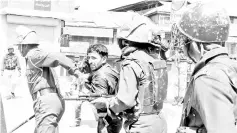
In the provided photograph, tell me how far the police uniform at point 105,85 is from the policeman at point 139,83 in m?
1.00

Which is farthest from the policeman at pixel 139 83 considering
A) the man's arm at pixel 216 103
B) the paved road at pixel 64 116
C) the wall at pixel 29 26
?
the wall at pixel 29 26

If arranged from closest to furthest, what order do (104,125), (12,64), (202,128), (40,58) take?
1. (202,128)
2. (40,58)
3. (104,125)
4. (12,64)

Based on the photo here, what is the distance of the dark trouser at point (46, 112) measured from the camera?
170 inches

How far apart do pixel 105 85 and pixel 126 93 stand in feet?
5.34

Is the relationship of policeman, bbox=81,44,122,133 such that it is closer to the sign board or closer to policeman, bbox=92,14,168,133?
policeman, bbox=92,14,168,133

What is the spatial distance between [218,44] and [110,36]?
1245 inches

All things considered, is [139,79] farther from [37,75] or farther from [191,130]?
[37,75]

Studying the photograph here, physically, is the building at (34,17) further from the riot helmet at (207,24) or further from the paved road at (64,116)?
the riot helmet at (207,24)

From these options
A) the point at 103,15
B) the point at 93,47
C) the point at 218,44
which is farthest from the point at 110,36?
the point at 218,44

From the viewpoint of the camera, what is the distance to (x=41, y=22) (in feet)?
63.6

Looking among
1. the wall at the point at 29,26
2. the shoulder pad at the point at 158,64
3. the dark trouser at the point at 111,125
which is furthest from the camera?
the wall at the point at 29,26

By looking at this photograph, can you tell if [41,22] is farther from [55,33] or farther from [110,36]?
[110,36]

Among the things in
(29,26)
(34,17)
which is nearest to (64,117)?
(29,26)

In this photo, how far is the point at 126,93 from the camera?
292 cm
